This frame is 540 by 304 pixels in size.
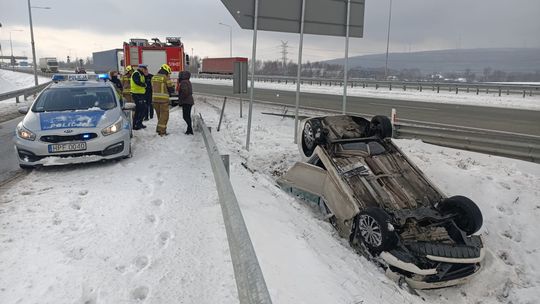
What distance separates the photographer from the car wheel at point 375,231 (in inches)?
198

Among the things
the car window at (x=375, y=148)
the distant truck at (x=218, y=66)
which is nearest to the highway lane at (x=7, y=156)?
the car window at (x=375, y=148)

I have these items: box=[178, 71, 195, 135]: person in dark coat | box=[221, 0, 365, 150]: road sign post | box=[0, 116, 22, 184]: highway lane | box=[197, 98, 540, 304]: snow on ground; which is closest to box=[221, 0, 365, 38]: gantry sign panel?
box=[221, 0, 365, 150]: road sign post

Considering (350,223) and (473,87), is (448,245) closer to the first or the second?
(350,223)

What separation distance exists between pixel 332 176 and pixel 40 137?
4971mm

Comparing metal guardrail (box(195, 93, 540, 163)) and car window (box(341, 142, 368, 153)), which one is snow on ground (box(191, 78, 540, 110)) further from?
car window (box(341, 142, 368, 153))

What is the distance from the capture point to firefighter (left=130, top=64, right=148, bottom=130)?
436 inches

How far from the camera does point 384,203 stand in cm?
590

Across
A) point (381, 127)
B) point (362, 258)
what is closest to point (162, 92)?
point (381, 127)

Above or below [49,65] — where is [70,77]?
below

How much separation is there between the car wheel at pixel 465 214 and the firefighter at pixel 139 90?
27.8ft

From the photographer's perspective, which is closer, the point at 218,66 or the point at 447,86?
the point at 447,86

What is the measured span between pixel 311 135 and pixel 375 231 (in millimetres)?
2637

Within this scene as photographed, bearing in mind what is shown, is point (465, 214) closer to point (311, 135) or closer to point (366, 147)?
point (366, 147)

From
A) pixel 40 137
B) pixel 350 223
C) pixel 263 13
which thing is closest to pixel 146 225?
pixel 350 223
